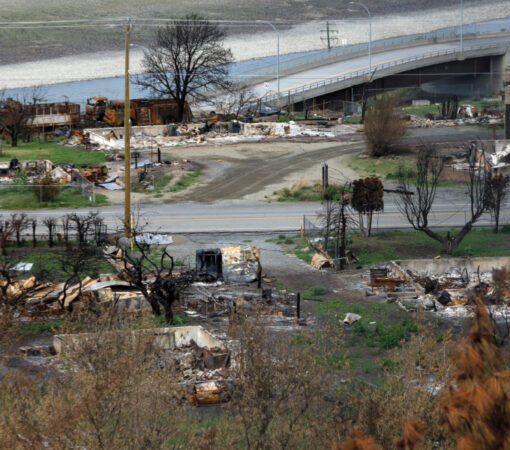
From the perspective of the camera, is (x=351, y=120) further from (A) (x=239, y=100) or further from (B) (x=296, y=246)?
(B) (x=296, y=246)

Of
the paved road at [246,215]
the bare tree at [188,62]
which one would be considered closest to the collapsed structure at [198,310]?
the paved road at [246,215]

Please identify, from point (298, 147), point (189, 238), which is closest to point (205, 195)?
point (189, 238)

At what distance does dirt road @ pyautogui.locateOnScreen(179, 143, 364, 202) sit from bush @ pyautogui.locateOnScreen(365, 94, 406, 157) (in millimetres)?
2725

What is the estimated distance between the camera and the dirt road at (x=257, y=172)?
146 feet

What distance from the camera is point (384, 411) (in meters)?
14.1

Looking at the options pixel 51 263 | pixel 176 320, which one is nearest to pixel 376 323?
Answer: pixel 176 320

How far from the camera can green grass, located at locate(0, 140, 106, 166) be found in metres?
52.4

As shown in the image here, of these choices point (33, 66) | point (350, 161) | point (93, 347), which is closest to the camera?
point (93, 347)

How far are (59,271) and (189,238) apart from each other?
22.6 feet

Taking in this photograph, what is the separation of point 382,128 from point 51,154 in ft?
67.8

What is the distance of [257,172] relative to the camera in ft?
161

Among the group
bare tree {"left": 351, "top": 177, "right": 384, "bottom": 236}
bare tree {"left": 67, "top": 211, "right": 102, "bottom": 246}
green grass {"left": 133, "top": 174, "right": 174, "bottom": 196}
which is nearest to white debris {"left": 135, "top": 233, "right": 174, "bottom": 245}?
bare tree {"left": 67, "top": 211, "right": 102, "bottom": 246}

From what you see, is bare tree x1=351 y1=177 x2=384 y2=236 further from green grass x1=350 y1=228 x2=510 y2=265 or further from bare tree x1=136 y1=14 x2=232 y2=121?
bare tree x1=136 y1=14 x2=232 y2=121

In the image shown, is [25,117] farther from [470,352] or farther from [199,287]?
[470,352]
